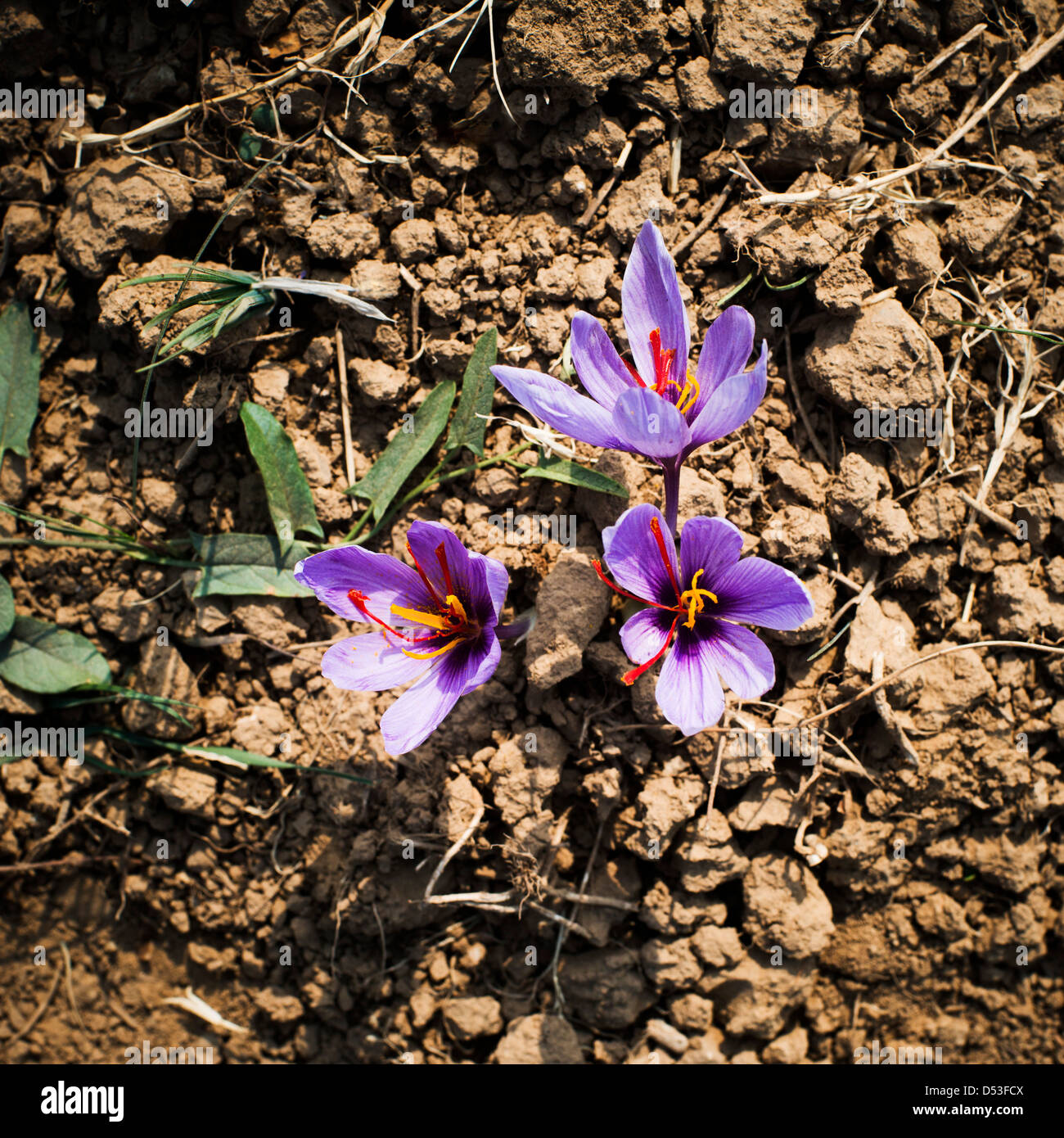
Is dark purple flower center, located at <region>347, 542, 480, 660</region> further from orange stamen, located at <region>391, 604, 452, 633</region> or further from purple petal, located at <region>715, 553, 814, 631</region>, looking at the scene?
purple petal, located at <region>715, 553, 814, 631</region>

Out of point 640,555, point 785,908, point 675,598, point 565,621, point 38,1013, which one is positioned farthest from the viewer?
point 38,1013

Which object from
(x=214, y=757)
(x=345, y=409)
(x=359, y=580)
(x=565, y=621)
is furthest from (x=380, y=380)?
(x=214, y=757)

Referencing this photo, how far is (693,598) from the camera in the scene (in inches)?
67.6

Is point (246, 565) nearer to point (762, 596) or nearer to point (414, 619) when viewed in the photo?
point (414, 619)

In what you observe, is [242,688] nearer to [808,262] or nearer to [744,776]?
[744,776]

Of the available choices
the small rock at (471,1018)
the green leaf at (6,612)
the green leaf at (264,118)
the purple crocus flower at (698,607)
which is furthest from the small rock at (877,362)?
the green leaf at (6,612)

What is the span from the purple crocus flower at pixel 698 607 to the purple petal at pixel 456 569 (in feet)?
0.98

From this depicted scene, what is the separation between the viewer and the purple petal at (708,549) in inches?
63.4

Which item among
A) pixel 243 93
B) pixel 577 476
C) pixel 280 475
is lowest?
pixel 577 476

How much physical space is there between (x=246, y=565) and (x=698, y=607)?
1246mm

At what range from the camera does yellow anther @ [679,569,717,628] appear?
1.70m

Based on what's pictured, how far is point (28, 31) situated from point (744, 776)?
2.84m

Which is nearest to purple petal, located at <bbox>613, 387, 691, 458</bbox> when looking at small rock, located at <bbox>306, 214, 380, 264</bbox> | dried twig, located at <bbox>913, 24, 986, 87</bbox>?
small rock, located at <bbox>306, 214, 380, 264</bbox>

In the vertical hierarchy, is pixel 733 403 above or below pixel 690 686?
above
